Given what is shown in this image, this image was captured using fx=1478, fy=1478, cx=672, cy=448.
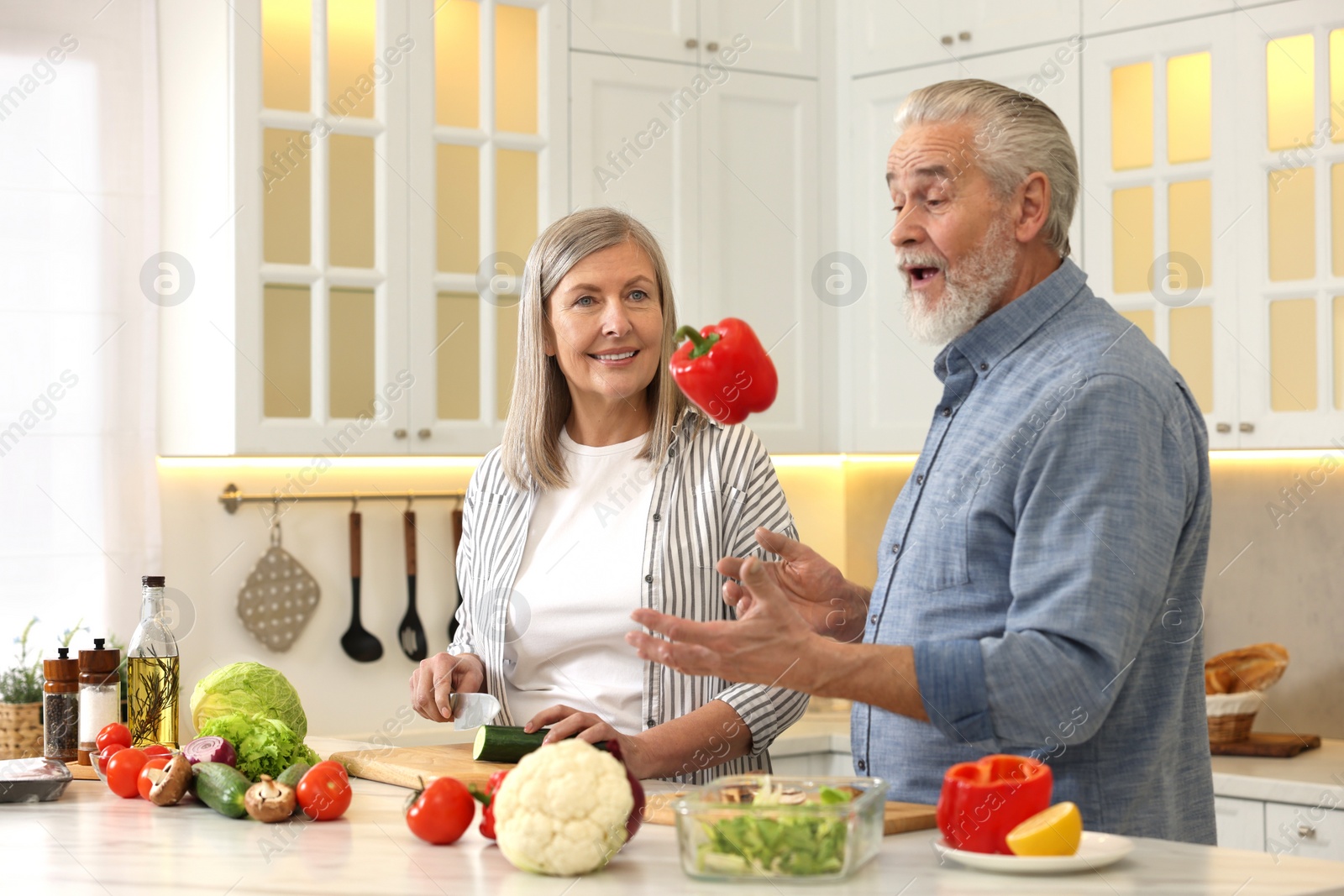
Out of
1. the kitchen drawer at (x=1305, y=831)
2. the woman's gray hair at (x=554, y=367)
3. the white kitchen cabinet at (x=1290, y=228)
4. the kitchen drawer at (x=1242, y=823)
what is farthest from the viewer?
the white kitchen cabinet at (x=1290, y=228)

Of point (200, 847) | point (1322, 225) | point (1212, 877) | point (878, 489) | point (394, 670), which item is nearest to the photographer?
point (1212, 877)

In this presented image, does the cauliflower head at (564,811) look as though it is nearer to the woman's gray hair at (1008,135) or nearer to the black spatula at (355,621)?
the woman's gray hair at (1008,135)

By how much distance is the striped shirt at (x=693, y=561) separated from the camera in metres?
1.96

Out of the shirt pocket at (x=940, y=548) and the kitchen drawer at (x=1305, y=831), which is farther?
the kitchen drawer at (x=1305, y=831)

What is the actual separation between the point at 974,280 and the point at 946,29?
81.7 inches

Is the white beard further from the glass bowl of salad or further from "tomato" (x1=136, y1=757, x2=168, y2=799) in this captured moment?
"tomato" (x1=136, y1=757, x2=168, y2=799)

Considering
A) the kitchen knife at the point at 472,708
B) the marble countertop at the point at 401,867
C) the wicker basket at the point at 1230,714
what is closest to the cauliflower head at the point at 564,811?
the marble countertop at the point at 401,867

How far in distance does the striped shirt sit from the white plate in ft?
2.08

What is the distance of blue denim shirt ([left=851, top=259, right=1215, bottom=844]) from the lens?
1403mm

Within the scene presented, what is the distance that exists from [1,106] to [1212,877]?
2.87 meters

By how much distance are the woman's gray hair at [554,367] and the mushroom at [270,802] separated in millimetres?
698

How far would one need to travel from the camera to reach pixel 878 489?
4.05m

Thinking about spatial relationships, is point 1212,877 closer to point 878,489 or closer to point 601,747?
point 601,747

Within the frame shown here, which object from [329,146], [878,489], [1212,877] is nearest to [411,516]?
[329,146]
